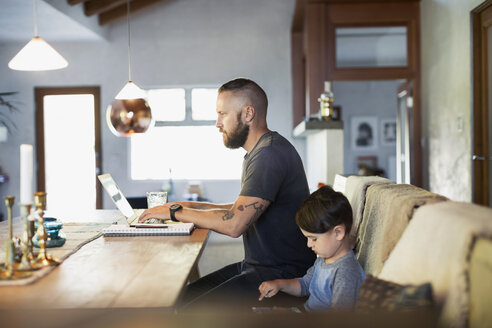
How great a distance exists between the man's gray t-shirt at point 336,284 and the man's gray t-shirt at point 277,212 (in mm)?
235

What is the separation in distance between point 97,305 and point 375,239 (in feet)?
3.01

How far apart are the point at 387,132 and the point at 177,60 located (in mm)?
4386

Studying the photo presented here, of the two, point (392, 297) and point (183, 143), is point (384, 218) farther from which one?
point (183, 143)

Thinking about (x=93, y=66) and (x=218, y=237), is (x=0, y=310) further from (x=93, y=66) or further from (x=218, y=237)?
(x=93, y=66)

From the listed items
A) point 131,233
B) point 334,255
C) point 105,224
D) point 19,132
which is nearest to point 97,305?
point 334,255

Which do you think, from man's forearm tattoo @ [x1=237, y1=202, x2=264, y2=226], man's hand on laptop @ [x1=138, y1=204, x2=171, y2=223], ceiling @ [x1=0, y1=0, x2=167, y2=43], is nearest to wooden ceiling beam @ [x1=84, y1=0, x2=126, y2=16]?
ceiling @ [x1=0, y1=0, x2=167, y2=43]

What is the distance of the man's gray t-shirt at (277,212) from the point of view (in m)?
1.85

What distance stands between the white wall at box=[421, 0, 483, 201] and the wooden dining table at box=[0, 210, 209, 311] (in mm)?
2947

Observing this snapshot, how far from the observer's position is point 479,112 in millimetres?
3779

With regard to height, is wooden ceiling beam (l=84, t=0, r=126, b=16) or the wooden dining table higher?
wooden ceiling beam (l=84, t=0, r=126, b=16)

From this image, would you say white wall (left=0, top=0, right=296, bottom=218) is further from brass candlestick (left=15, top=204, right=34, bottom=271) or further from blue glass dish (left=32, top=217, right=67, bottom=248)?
brass candlestick (left=15, top=204, right=34, bottom=271)

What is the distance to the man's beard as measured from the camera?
2084 millimetres

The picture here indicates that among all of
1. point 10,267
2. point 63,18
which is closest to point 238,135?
point 10,267

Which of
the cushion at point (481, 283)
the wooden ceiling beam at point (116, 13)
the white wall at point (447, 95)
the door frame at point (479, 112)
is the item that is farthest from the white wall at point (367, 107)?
the cushion at point (481, 283)
